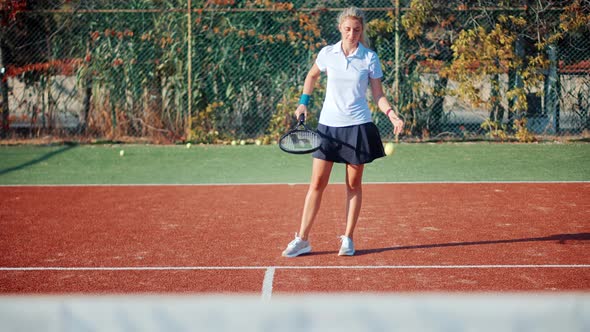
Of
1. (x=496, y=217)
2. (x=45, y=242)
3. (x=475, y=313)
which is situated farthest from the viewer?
(x=496, y=217)

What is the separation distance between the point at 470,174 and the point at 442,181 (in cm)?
68

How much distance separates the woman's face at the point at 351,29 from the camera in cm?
550

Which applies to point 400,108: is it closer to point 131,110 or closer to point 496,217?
point 131,110

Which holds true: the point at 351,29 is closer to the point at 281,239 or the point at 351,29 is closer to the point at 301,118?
the point at 301,118

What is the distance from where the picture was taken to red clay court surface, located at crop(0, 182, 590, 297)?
5.16 m

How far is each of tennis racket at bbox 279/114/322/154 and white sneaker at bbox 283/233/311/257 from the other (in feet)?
2.31

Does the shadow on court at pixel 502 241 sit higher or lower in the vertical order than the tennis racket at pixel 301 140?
lower

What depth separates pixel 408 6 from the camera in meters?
13.2

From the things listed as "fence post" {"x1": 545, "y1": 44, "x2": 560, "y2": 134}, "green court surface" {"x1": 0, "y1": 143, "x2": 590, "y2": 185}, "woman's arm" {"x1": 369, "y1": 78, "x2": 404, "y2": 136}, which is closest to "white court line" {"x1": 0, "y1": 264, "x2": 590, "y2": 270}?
"woman's arm" {"x1": 369, "y1": 78, "x2": 404, "y2": 136}

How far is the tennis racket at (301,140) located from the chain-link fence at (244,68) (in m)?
7.35

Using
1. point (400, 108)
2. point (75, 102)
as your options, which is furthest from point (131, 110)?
point (400, 108)

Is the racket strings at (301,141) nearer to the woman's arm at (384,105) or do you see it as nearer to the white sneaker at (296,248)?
the woman's arm at (384,105)

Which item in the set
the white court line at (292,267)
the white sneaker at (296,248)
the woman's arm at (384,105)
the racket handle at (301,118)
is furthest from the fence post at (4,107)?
the woman's arm at (384,105)

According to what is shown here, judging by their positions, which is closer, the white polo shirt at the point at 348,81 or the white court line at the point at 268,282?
the white court line at the point at 268,282
